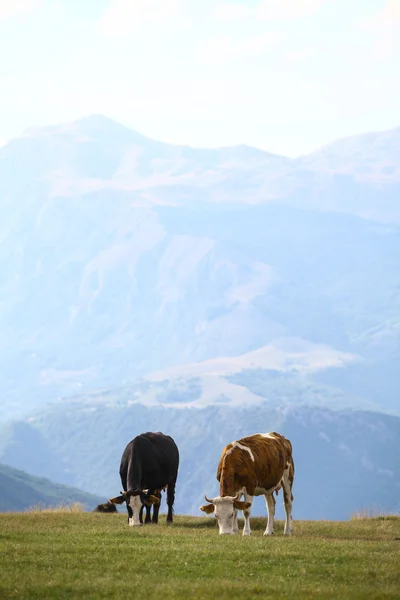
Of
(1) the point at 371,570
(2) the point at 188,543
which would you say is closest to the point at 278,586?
(1) the point at 371,570

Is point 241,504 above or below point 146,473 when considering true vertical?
below

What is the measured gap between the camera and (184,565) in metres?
23.5

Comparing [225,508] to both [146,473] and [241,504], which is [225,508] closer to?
[241,504]

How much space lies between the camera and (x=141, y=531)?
31031 millimetres

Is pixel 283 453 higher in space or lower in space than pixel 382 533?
higher

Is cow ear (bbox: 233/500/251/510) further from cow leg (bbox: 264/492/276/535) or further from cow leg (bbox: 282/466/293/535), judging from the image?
cow leg (bbox: 282/466/293/535)

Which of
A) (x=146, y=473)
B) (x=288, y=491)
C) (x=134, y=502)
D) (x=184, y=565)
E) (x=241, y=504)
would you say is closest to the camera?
(x=184, y=565)

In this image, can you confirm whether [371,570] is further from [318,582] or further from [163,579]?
[163,579]

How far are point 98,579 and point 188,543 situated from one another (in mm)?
6160

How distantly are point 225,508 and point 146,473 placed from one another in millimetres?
6001

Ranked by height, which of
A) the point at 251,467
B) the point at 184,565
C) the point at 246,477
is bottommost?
the point at 184,565

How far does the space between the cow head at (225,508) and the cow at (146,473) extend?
3991 mm

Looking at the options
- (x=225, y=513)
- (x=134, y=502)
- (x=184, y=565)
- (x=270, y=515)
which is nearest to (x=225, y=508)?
(x=225, y=513)

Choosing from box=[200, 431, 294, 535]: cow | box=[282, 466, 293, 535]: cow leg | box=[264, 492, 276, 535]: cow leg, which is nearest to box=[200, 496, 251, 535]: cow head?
box=[200, 431, 294, 535]: cow
